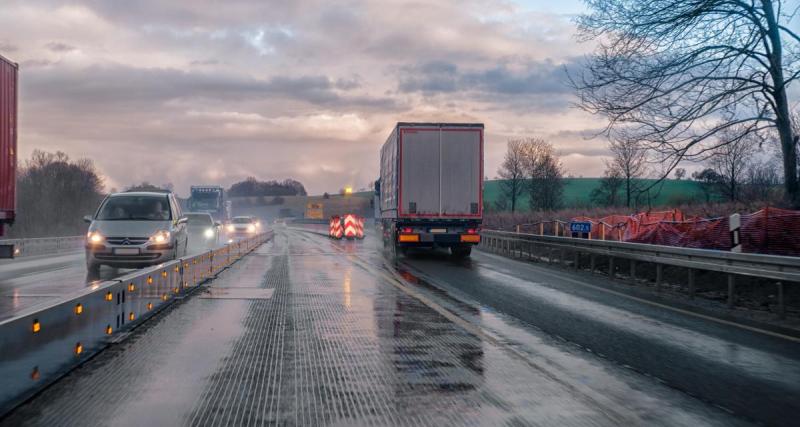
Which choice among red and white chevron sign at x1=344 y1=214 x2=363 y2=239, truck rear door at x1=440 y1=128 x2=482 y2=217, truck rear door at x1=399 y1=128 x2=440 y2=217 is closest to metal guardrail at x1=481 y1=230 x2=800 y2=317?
truck rear door at x1=440 y1=128 x2=482 y2=217

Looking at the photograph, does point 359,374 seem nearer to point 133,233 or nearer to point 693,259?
point 693,259

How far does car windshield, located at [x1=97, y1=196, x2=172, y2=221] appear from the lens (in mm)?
17234

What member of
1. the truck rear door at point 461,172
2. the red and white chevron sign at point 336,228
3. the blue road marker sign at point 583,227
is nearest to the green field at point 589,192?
the blue road marker sign at point 583,227

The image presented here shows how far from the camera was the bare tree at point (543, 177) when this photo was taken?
210 ft

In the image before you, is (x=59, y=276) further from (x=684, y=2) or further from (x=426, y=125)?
(x=684, y=2)

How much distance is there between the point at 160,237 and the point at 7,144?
369cm

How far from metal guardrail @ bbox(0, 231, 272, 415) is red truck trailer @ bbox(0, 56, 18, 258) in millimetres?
4931

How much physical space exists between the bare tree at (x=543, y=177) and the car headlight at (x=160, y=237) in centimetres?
4927

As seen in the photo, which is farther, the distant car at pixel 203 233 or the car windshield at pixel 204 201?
the car windshield at pixel 204 201

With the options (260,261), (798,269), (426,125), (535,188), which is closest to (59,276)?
(260,261)

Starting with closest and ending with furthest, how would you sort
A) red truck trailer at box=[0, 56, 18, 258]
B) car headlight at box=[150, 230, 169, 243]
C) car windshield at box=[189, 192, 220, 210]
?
1. red truck trailer at box=[0, 56, 18, 258]
2. car headlight at box=[150, 230, 169, 243]
3. car windshield at box=[189, 192, 220, 210]

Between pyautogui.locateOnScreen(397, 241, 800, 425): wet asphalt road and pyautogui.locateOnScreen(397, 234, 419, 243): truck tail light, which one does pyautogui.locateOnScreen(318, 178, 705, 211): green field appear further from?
pyautogui.locateOnScreen(397, 234, 419, 243): truck tail light

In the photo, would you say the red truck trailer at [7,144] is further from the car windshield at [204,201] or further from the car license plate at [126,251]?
the car windshield at [204,201]

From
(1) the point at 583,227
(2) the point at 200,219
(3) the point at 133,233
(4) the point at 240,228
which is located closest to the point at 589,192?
(4) the point at 240,228
